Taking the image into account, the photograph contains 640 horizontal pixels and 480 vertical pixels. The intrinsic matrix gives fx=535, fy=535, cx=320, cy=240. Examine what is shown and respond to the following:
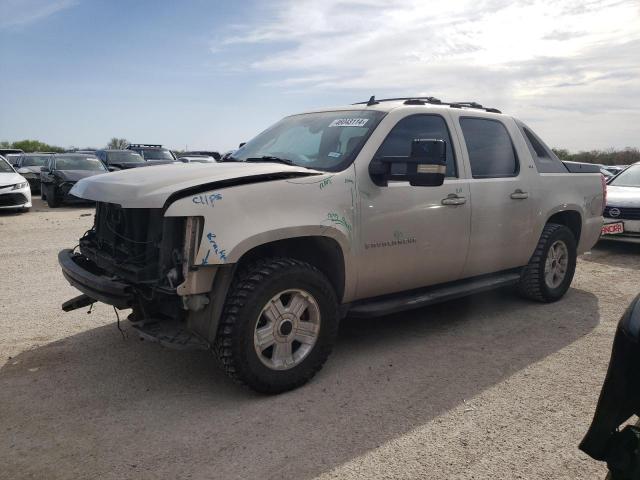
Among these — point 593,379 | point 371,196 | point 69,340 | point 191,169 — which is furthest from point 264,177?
point 593,379

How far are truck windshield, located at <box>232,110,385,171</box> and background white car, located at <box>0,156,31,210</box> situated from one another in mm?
10055

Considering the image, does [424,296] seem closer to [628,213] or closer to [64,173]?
[628,213]

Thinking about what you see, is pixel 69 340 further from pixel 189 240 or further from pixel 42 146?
pixel 42 146

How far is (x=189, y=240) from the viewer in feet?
10.1

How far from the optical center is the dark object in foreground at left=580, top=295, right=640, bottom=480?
5.46ft

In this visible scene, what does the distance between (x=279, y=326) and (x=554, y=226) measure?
3455 millimetres

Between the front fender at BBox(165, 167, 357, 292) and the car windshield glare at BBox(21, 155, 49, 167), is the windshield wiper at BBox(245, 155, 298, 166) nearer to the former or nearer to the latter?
the front fender at BBox(165, 167, 357, 292)

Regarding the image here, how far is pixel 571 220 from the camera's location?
19.2 ft

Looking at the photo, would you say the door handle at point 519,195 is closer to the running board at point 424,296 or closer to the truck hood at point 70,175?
the running board at point 424,296

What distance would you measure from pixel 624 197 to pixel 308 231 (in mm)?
7451

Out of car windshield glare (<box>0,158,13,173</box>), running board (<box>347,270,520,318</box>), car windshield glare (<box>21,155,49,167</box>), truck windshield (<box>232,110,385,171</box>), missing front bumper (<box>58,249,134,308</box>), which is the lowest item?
car windshield glare (<box>21,155,49,167</box>)

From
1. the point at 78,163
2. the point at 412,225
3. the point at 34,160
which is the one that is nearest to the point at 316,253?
the point at 412,225

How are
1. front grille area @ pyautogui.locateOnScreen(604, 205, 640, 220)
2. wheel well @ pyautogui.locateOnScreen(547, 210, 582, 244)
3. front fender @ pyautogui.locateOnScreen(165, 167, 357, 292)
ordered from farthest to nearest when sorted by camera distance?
front grille area @ pyautogui.locateOnScreen(604, 205, 640, 220) → wheel well @ pyautogui.locateOnScreen(547, 210, 582, 244) → front fender @ pyautogui.locateOnScreen(165, 167, 357, 292)

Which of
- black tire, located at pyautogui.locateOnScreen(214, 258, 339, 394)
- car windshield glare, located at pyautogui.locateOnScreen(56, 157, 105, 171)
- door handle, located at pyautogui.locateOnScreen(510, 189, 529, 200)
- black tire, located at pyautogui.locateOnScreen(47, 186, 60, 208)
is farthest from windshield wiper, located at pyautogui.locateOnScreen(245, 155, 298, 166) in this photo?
car windshield glare, located at pyautogui.locateOnScreen(56, 157, 105, 171)
